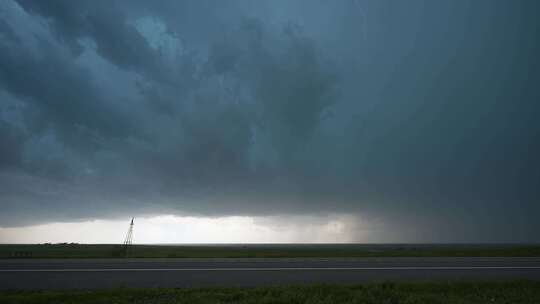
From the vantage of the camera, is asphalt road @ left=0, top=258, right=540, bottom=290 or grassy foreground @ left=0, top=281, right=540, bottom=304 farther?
asphalt road @ left=0, top=258, right=540, bottom=290

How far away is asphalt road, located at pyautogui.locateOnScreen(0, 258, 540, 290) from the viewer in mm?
13945

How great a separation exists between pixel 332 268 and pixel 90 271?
13435 mm

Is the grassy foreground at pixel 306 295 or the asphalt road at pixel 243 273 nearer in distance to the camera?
the grassy foreground at pixel 306 295

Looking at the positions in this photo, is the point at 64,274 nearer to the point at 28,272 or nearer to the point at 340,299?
the point at 28,272

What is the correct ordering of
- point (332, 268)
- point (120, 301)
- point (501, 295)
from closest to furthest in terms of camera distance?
point (120, 301)
point (501, 295)
point (332, 268)

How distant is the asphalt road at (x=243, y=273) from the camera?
13.9m

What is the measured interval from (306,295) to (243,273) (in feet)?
19.6

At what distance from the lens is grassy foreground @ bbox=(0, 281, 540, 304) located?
1080 cm

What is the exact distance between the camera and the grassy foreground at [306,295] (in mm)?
10805

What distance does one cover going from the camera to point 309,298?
1079cm

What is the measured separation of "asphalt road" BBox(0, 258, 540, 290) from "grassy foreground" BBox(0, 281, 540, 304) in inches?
67.7

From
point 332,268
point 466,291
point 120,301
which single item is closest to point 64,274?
point 120,301

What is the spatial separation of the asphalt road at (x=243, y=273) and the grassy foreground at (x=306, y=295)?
1720 mm

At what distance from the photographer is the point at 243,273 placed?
16.4m
